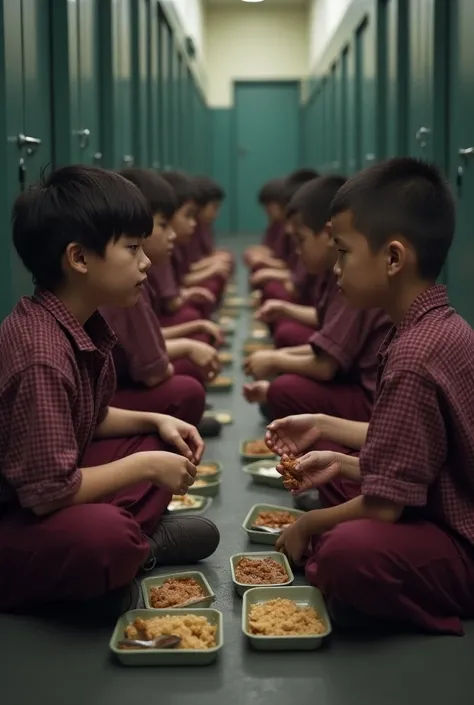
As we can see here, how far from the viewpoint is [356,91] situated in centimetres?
830

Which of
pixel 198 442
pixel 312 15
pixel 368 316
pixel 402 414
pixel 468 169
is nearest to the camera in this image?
pixel 402 414

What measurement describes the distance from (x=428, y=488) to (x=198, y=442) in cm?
61

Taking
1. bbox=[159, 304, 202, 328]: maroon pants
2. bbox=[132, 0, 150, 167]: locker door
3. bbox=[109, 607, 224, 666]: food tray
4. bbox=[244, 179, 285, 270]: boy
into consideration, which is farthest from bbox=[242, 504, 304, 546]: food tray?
bbox=[244, 179, 285, 270]: boy

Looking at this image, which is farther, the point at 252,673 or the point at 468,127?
the point at 468,127

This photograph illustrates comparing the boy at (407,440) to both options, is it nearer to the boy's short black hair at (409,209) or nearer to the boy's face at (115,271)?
the boy's short black hair at (409,209)

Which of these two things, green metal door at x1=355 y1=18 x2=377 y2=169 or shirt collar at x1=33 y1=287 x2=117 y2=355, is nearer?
shirt collar at x1=33 y1=287 x2=117 y2=355

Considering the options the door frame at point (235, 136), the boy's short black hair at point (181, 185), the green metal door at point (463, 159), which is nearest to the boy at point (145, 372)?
the green metal door at point (463, 159)

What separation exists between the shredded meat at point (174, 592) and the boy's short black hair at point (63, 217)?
780 millimetres

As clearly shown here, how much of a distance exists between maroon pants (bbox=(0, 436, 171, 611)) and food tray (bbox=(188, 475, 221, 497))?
1001 millimetres

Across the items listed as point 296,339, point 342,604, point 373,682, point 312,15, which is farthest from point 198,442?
point 312,15

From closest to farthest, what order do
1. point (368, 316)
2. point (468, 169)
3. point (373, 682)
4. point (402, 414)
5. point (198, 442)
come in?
point (373, 682), point (402, 414), point (198, 442), point (368, 316), point (468, 169)

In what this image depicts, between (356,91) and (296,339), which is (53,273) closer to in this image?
(296,339)

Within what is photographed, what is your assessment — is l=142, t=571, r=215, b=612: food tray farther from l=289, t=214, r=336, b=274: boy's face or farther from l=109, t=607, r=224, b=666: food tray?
l=289, t=214, r=336, b=274: boy's face

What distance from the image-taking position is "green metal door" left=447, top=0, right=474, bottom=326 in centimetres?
416
